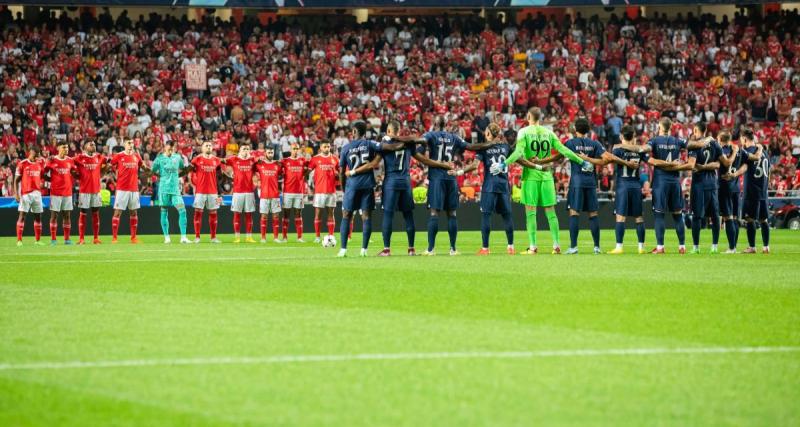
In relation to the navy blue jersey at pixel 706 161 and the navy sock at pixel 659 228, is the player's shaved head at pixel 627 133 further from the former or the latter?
the navy sock at pixel 659 228

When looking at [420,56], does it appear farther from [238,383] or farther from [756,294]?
[238,383]

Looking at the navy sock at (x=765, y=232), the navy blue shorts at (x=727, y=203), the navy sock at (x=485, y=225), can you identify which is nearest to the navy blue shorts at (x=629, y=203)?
the navy blue shorts at (x=727, y=203)

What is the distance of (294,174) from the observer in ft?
91.4

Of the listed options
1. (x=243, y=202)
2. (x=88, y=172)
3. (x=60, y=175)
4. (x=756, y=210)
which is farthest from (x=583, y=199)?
(x=60, y=175)

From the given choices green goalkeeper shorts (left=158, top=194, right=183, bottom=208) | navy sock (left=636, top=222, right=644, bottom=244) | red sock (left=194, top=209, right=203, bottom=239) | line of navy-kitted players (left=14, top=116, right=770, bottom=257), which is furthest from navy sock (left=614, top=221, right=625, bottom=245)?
Answer: green goalkeeper shorts (left=158, top=194, right=183, bottom=208)

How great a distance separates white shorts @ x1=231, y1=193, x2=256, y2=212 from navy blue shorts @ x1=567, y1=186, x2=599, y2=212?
1081 cm

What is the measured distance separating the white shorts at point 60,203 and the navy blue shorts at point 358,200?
10.9 meters

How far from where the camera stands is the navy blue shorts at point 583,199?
19.8 m

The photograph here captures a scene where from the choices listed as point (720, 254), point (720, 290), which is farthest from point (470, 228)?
point (720, 290)

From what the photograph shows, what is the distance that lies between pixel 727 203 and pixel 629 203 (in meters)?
2.10

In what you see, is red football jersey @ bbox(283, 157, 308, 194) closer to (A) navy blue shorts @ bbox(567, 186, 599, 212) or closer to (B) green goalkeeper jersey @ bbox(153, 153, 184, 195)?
(B) green goalkeeper jersey @ bbox(153, 153, 184, 195)

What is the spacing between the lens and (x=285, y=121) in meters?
40.4

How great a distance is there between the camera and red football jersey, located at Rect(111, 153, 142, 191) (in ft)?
90.8

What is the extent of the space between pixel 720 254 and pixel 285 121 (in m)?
22.6
